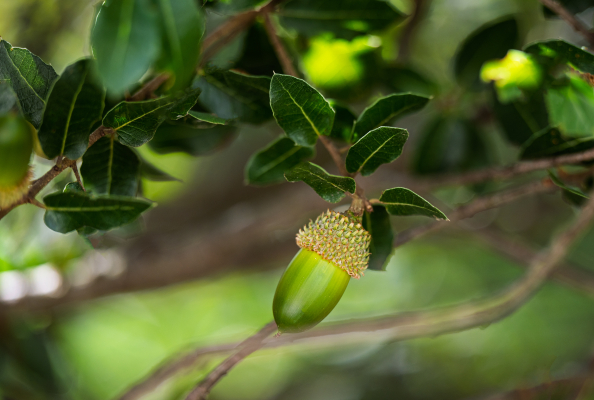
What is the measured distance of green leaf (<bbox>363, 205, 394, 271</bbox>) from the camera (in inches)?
25.7

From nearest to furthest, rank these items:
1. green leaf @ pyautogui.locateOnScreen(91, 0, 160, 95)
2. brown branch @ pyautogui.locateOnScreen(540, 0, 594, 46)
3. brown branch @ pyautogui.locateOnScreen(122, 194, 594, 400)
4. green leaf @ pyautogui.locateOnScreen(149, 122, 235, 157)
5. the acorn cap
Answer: green leaf @ pyautogui.locateOnScreen(91, 0, 160, 95) → the acorn cap → brown branch @ pyautogui.locateOnScreen(540, 0, 594, 46) → green leaf @ pyautogui.locateOnScreen(149, 122, 235, 157) → brown branch @ pyautogui.locateOnScreen(122, 194, 594, 400)

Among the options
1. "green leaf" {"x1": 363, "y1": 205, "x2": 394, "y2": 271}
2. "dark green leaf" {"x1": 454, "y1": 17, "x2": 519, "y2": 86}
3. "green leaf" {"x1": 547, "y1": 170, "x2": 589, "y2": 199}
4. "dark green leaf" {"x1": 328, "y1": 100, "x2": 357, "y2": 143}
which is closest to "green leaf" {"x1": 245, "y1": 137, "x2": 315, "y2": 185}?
"dark green leaf" {"x1": 328, "y1": 100, "x2": 357, "y2": 143}

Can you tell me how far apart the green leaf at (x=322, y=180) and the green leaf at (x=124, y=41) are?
0.21 m

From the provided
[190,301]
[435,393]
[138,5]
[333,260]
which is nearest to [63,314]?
[190,301]

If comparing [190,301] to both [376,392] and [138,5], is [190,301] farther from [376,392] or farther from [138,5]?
[138,5]

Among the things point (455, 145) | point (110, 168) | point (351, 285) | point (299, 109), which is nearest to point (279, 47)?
point (299, 109)

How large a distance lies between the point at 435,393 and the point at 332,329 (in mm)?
1619

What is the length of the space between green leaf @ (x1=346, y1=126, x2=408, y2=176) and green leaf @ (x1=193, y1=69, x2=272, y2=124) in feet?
0.58

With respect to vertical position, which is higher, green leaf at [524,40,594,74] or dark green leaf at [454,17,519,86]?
green leaf at [524,40,594,74]

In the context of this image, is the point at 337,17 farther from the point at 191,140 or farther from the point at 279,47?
the point at 191,140

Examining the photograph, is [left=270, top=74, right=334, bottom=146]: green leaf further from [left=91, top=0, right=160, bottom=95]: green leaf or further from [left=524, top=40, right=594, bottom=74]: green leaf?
[left=524, top=40, right=594, bottom=74]: green leaf

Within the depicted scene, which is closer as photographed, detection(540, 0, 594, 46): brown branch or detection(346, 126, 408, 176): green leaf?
detection(346, 126, 408, 176): green leaf

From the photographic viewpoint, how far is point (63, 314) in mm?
1742

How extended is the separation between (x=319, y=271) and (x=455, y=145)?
76 cm
